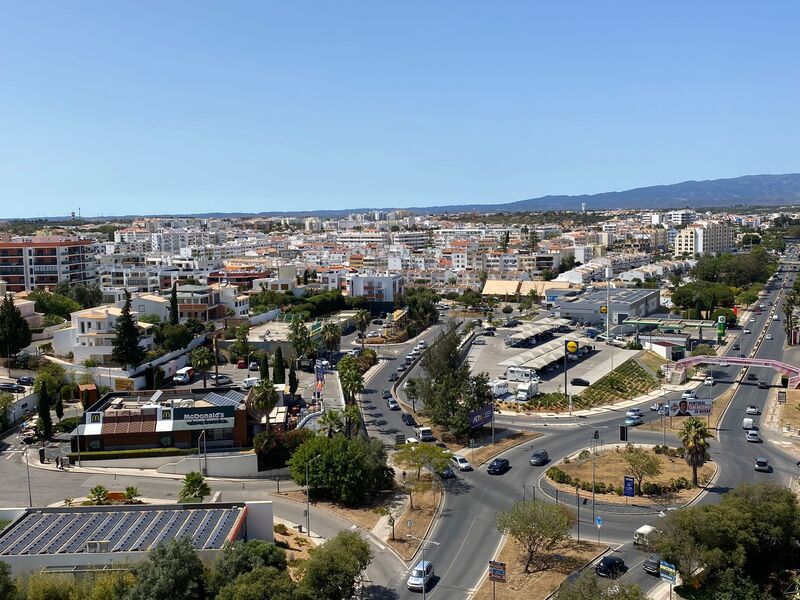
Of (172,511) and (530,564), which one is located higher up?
(172,511)

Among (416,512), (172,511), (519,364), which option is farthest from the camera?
(519,364)

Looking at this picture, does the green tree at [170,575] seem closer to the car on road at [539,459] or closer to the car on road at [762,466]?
the car on road at [539,459]

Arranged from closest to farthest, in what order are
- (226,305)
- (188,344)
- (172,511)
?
(172,511) < (188,344) < (226,305)

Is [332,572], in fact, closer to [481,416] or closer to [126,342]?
[481,416]

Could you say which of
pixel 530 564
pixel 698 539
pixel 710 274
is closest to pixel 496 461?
pixel 530 564

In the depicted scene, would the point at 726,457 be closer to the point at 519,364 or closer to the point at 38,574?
the point at 519,364

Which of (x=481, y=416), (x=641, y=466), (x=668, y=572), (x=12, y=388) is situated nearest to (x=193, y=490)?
(x=481, y=416)
